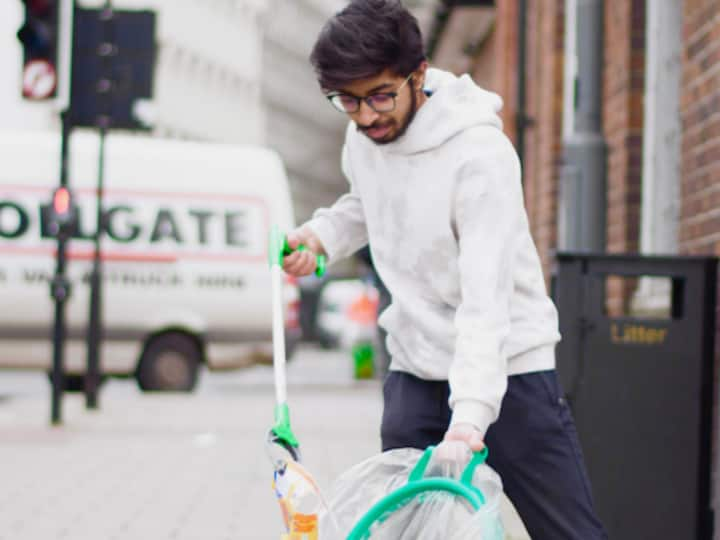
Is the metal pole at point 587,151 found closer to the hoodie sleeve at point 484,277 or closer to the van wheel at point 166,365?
the hoodie sleeve at point 484,277

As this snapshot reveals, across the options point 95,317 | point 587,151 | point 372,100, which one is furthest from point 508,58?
point 372,100

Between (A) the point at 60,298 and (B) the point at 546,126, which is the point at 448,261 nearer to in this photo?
(B) the point at 546,126

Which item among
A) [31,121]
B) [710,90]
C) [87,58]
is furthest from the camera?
[31,121]

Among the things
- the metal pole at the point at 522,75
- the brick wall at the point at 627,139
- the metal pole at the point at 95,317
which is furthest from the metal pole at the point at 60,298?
the brick wall at the point at 627,139

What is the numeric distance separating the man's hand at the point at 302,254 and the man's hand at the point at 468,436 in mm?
658

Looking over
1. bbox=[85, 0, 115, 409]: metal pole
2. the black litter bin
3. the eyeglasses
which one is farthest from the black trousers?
bbox=[85, 0, 115, 409]: metal pole

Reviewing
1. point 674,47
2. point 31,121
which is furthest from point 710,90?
point 31,121

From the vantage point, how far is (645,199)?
25.6 feet

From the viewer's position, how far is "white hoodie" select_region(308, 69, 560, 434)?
2.98 metres

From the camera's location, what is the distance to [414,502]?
2.92 meters

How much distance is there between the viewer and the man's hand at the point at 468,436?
2.84 meters

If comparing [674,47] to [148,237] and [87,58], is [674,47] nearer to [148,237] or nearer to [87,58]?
[87,58]

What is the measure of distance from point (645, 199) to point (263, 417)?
534cm

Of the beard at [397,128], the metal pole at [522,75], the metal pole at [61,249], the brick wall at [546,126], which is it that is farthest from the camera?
the metal pole at [61,249]
